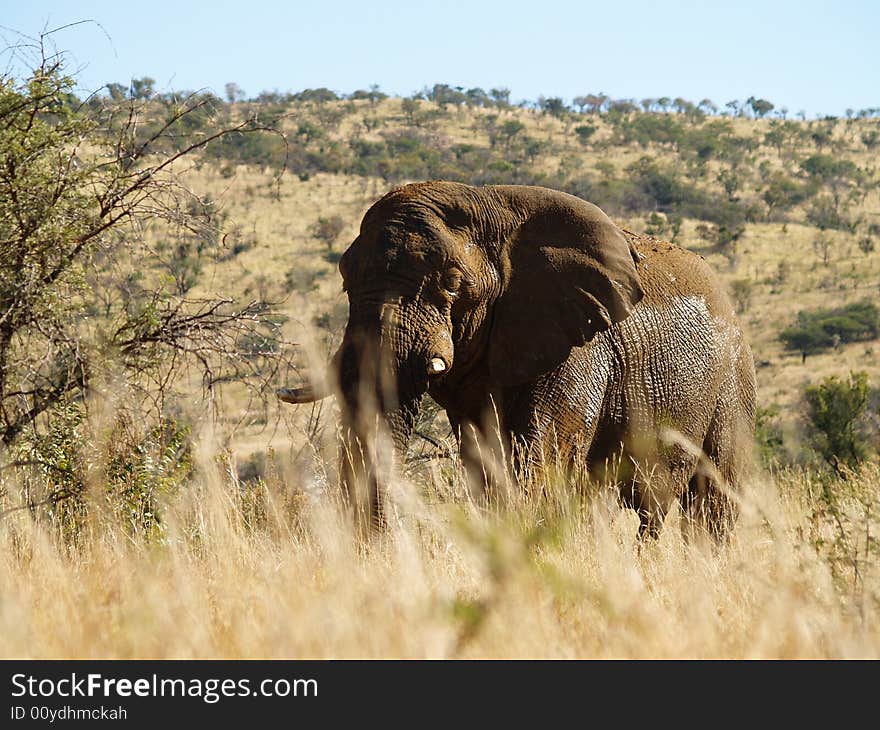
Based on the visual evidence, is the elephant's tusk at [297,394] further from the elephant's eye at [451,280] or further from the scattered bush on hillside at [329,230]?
the scattered bush on hillside at [329,230]

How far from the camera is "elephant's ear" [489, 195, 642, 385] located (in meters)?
7.36

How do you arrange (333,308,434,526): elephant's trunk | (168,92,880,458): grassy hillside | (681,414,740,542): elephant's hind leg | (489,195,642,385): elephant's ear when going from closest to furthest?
1. (333,308,434,526): elephant's trunk
2. (489,195,642,385): elephant's ear
3. (681,414,740,542): elephant's hind leg
4. (168,92,880,458): grassy hillside

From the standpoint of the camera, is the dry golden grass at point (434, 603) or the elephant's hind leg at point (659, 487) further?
the elephant's hind leg at point (659, 487)

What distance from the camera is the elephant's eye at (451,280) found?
23.0ft

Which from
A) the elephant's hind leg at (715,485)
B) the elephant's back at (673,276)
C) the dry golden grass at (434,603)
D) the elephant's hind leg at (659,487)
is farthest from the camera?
the elephant's hind leg at (715,485)

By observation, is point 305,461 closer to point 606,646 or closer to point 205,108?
point 205,108

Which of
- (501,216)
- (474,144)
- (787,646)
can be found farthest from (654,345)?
(474,144)

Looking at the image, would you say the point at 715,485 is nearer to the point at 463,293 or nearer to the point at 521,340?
the point at 521,340

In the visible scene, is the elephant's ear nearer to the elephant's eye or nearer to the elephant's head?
the elephant's head

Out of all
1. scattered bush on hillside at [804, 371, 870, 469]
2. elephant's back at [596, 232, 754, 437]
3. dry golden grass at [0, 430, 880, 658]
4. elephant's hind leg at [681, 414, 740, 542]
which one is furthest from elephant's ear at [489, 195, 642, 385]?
scattered bush on hillside at [804, 371, 870, 469]

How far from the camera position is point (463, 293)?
7.15m

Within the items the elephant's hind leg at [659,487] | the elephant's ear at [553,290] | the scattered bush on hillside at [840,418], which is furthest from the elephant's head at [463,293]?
the scattered bush on hillside at [840,418]

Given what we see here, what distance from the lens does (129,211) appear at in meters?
7.20

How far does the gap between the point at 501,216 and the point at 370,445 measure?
1.97 meters
